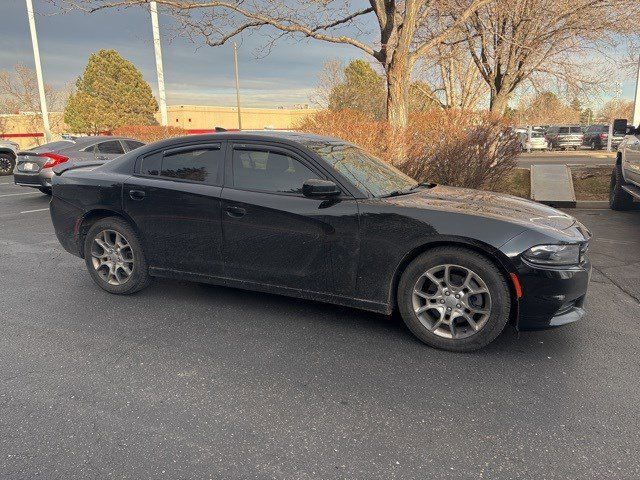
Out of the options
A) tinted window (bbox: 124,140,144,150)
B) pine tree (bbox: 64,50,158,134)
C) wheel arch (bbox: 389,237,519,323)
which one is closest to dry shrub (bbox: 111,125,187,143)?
tinted window (bbox: 124,140,144,150)

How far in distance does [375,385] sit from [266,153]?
2089mm

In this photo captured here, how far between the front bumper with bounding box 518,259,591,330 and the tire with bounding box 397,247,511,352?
4.8 inches

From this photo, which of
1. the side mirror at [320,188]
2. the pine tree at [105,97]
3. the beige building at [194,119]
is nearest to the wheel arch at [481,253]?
the side mirror at [320,188]

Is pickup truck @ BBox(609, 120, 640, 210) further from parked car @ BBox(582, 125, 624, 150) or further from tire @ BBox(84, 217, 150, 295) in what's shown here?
parked car @ BBox(582, 125, 624, 150)

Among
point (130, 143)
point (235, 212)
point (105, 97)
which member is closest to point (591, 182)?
point (235, 212)

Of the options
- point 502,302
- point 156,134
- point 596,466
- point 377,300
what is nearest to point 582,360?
point 502,302

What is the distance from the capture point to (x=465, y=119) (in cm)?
905

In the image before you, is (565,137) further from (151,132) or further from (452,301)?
(452,301)

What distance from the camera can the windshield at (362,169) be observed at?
363 cm

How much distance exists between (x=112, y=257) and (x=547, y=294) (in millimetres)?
3830

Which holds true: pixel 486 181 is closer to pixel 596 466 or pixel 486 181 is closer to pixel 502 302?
pixel 502 302

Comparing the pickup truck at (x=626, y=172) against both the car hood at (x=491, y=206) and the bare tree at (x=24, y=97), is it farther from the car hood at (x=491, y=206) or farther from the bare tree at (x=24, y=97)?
the bare tree at (x=24, y=97)

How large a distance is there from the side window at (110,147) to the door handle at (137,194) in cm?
749

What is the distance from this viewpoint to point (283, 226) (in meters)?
3.57
